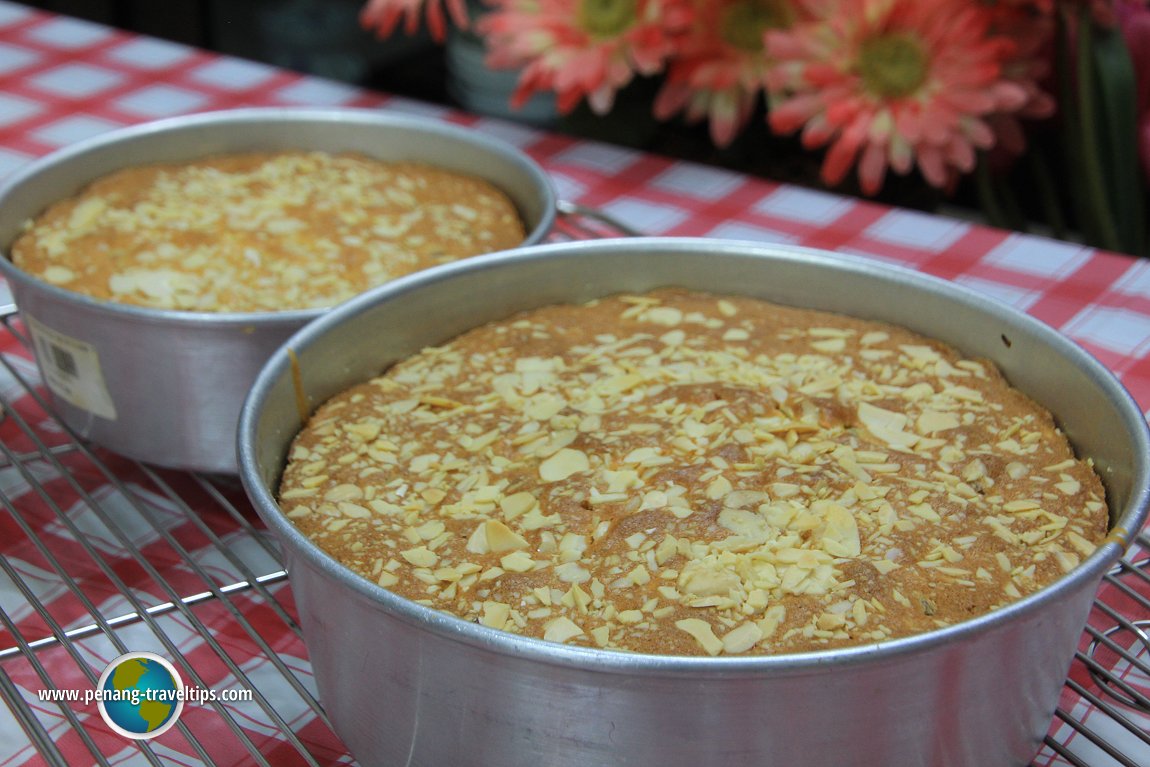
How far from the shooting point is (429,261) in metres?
1.14

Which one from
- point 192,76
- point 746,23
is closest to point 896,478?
point 746,23

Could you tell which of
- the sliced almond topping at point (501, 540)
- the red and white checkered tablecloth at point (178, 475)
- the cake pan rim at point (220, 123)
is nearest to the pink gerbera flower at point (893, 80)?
the red and white checkered tablecloth at point (178, 475)

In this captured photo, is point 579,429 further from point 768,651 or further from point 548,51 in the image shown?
point 548,51

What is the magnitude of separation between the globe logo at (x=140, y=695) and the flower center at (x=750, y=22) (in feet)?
3.18

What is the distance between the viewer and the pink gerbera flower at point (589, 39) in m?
1.38

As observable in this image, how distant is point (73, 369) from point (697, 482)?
0.52 metres

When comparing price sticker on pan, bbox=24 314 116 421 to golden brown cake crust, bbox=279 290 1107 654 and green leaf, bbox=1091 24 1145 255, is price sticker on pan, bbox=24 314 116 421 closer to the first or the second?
golden brown cake crust, bbox=279 290 1107 654

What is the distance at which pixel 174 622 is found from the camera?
87cm

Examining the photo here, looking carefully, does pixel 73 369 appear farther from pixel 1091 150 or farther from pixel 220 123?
pixel 1091 150

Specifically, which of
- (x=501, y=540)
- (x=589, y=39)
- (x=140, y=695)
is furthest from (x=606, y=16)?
(x=140, y=695)

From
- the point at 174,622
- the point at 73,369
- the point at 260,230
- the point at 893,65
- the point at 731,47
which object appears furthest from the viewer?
the point at 731,47

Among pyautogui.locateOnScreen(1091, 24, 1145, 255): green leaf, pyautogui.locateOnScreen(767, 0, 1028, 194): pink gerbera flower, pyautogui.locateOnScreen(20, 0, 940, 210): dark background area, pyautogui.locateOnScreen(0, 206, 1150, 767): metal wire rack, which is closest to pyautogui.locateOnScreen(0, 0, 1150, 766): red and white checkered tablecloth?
pyautogui.locateOnScreen(0, 206, 1150, 767): metal wire rack

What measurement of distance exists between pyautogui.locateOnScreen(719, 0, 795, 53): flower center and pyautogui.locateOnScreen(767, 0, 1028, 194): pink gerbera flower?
56 mm

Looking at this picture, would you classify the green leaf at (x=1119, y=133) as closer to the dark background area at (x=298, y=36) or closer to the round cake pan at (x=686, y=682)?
the round cake pan at (x=686, y=682)
